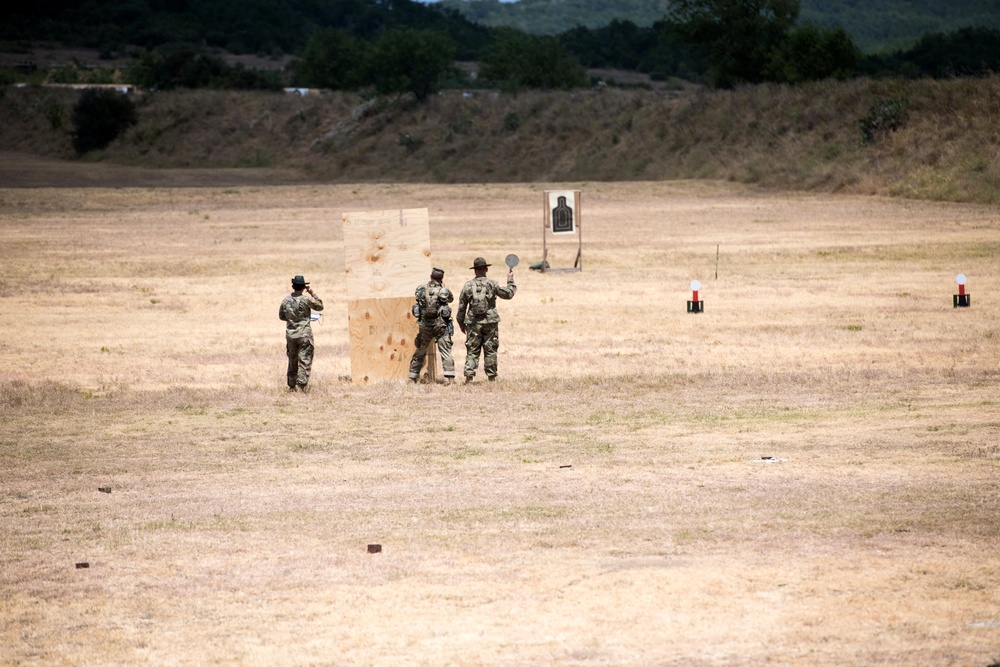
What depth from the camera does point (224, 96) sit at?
340ft

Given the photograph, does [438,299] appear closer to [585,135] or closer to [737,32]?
[585,135]

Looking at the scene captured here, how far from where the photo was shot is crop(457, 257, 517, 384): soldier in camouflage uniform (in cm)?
1989

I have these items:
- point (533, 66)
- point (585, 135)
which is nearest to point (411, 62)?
point (533, 66)

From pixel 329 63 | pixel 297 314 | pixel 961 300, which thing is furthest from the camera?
pixel 329 63

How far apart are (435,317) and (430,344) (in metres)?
0.68

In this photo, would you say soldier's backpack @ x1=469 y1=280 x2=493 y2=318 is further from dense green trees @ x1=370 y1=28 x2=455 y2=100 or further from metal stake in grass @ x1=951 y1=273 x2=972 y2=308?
dense green trees @ x1=370 y1=28 x2=455 y2=100

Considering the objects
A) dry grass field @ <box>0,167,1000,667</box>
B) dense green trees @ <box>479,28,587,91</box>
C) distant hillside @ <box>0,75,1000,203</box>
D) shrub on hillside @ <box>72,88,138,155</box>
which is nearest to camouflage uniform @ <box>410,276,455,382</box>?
dry grass field @ <box>0,167,1000,667</box>

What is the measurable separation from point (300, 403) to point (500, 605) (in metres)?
9.44

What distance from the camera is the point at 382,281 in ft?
66.6

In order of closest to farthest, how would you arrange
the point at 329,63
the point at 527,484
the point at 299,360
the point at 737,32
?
the point at 527,484, the point at 299,360, the point at 737,32, the point at 329,63

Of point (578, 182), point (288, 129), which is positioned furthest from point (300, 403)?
point (288, 129)

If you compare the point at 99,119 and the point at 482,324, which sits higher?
the point at 99,119

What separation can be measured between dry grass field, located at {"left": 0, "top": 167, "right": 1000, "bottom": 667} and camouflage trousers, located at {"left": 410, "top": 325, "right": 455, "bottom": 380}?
0.47 meters

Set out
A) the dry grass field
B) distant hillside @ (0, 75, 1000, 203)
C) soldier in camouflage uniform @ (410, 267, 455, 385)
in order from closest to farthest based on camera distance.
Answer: the dry grass field → soldier in camouflage uniform @ (410, 267, 455, 385) → distant hillside @ (0, 75, 1000, 203)
